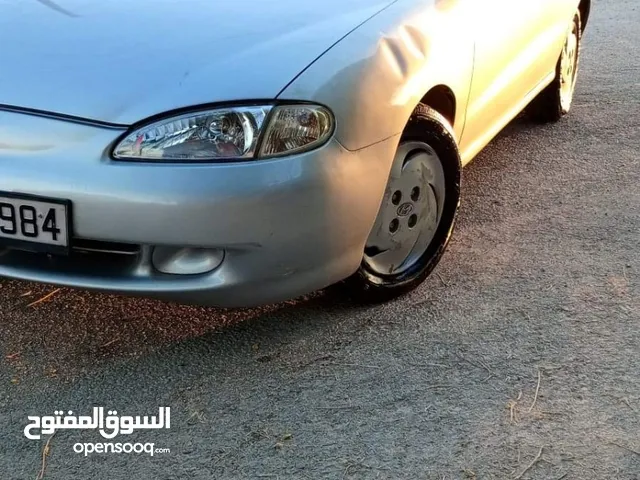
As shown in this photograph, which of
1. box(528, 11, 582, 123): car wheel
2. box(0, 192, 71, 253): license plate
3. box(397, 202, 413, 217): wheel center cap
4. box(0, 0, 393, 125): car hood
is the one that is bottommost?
box(528, 11, 582, 123): car wheel

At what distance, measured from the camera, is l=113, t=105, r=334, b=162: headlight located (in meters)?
2.23

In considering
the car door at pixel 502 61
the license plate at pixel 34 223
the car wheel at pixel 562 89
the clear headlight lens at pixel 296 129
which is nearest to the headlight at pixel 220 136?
the clear headlight lens at pixel 296 129

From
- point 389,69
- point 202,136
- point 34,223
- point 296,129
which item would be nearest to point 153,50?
point 202,136

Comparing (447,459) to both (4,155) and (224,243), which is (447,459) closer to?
(224,243)

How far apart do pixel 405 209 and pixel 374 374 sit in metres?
0.65

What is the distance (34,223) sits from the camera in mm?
2273

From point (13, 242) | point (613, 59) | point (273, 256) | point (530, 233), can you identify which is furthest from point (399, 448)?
point (613, 59)

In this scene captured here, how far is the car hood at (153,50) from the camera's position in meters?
2.26

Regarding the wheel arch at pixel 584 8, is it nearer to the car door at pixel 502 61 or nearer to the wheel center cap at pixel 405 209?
the car door at pixel 502 61

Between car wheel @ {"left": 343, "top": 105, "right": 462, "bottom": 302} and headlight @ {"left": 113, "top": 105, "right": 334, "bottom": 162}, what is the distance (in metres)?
0.59

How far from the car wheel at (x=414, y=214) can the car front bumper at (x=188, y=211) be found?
1.01 feet

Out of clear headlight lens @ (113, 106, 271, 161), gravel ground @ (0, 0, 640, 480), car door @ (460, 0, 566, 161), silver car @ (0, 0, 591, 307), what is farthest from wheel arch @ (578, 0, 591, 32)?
clear headlight lens @ (113, 106, 271, 161)

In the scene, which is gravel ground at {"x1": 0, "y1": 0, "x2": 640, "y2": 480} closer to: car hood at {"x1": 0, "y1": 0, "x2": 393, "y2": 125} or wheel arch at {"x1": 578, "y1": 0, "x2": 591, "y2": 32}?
car hood at {"x1": 0, "y1": 0, "x2": 393, "y2": 125}

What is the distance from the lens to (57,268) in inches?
94.3
